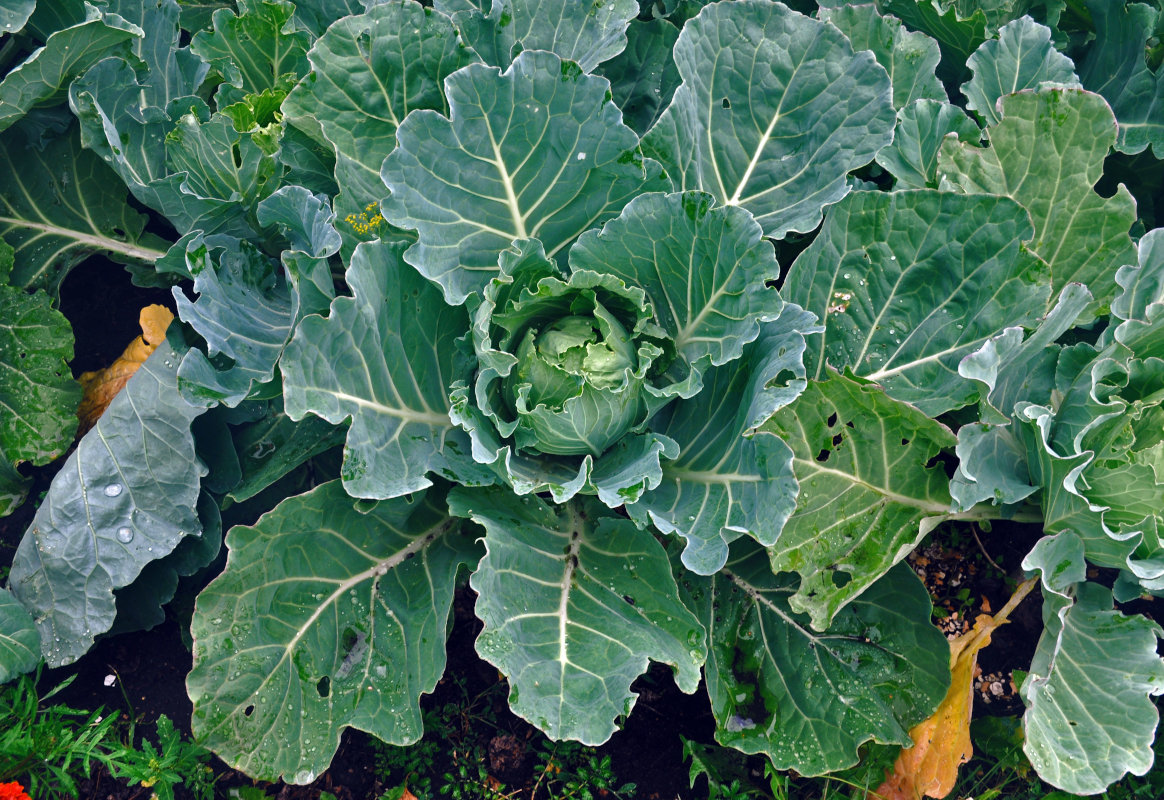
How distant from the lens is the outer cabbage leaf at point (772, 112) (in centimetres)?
276

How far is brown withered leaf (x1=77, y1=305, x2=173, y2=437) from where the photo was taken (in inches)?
140

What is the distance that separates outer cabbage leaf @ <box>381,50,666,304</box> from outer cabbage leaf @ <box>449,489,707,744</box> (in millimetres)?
775

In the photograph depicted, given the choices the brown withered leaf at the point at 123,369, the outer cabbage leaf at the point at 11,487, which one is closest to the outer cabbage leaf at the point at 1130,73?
the brown withered leaf at the point at 123,369

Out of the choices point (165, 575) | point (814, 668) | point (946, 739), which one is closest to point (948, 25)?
point (814, 668)

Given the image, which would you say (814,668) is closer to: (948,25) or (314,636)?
(314,636)

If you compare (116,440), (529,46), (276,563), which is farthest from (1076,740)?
(116,440)

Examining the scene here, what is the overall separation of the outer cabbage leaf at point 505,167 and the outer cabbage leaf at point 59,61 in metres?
1.36

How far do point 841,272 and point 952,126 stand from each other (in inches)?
29.3

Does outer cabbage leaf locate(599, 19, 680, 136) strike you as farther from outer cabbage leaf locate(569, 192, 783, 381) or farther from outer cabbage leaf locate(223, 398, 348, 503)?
outer cabbage leaf locate(223, 398, 348, 503)

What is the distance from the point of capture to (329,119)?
9.21ft

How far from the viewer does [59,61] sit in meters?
3.04

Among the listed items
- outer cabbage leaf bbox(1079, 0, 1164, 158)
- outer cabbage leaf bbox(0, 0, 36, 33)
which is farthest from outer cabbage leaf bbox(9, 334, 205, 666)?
outer cabbage leaf bbox(1079, 0, 1164, 158)

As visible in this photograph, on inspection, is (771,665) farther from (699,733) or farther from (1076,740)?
(1076,740)

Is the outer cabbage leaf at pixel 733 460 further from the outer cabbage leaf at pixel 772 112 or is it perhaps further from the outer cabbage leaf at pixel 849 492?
the outer cabbage leaf at pixel 772 112
